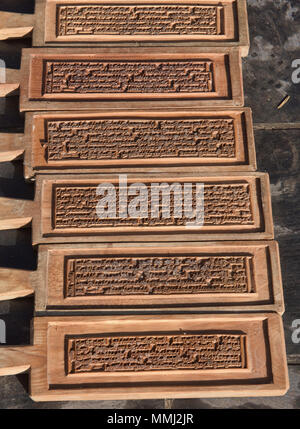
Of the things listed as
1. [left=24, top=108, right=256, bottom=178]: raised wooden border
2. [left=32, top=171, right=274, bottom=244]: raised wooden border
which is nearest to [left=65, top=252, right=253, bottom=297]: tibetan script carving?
[left=32, top=171, right=274, bottom=244]: raised wooden border

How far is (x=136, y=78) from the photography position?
2.49 metres

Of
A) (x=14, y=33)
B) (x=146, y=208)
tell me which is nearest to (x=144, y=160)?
(x=146, y=208)

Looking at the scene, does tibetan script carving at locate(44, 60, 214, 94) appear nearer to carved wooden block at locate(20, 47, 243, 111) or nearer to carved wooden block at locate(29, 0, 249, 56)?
carved wooden block at locate(20, 47, 243, 111)

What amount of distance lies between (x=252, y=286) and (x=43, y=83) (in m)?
1.59

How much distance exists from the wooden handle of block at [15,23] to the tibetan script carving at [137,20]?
0.17 metres

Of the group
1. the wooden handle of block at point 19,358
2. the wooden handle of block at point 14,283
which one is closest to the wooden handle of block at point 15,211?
the wooden handle of block at point 14,283

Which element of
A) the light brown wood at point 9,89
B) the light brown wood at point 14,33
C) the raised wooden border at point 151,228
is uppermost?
the light brown wood at point 14,33

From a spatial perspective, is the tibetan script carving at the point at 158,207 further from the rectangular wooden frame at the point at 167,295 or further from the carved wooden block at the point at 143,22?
the carved wooden block at the point at 143,22

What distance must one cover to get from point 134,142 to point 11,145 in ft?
2.19

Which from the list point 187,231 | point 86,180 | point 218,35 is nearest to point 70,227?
point 86,180

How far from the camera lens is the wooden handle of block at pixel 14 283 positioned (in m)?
2.20

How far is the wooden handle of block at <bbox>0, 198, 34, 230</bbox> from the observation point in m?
2.28

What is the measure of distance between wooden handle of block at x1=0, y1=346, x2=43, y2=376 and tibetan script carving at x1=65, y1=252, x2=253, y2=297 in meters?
0.33

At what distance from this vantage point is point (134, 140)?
240cm
